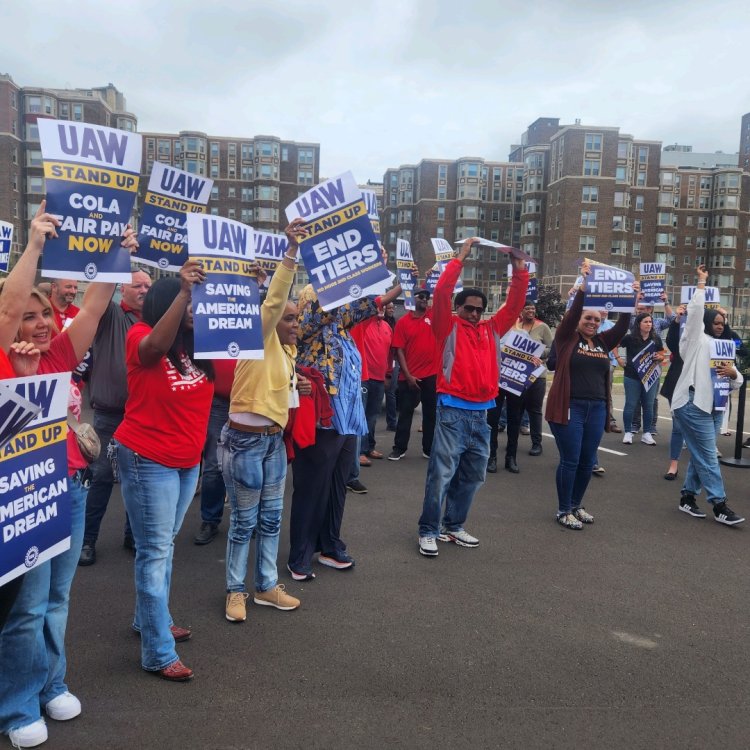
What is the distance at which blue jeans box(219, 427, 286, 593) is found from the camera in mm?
3852

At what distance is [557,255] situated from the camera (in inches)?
2894

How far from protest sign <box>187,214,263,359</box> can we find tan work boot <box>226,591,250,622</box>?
155 cm

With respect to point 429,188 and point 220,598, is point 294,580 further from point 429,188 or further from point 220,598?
point 429,188

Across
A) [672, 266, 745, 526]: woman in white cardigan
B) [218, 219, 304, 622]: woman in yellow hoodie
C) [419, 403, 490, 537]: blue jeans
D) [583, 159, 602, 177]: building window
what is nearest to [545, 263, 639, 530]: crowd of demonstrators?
[672, 266, 745, 526]: woman in white cardigan

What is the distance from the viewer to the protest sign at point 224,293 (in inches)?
126

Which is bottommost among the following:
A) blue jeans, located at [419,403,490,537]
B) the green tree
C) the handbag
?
blue jeans, located at [419,403,490,537]

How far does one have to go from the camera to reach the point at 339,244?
429 cm

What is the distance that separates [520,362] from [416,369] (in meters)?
1.35

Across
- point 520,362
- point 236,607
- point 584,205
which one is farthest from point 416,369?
point 584,205

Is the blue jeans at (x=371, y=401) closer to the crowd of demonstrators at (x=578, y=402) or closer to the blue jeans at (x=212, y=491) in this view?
Result: the crowd of demonstrators at (x=578, y=402)

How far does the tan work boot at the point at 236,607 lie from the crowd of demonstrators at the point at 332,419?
0.67 m

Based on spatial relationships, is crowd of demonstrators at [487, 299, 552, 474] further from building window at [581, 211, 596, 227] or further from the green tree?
building window at [581, 211, 596, 227]

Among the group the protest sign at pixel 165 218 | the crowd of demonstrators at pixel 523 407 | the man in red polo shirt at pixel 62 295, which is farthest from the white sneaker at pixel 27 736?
the crowd of demonstrators at pixel 523 407

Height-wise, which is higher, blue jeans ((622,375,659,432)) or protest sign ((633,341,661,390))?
protest sign ((633,341,661,390))
